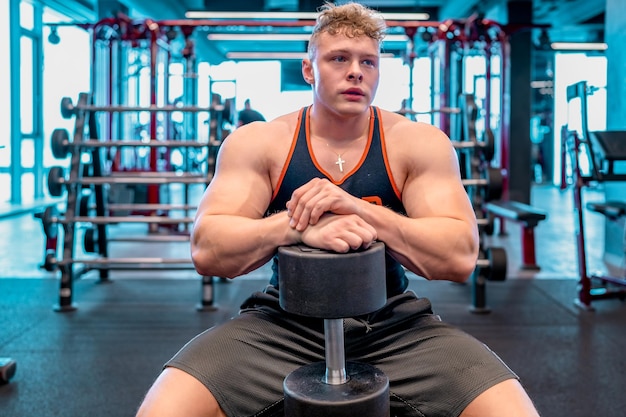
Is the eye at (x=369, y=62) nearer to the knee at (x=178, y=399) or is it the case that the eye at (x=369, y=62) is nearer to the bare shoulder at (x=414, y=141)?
the bare shoulder at (x=414, y=141)

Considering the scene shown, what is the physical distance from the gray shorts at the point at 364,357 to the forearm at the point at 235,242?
134 mm

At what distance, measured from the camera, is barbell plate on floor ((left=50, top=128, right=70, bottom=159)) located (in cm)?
331

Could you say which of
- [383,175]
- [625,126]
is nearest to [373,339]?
[383,175]

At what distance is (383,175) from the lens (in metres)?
1.42

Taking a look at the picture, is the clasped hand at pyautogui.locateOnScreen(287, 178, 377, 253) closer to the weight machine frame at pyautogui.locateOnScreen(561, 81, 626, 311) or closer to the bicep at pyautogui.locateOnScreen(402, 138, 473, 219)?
Result: the bicep at pyautogui.locateOnScreen(402, 138, 473, 219)

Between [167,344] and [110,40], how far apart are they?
3.31 m

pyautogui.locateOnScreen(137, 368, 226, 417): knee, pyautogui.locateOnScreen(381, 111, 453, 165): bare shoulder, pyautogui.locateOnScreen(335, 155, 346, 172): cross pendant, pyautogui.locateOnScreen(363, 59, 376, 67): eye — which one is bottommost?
pyautogui.locateOnScreen(137, 368, 226, 417): knee

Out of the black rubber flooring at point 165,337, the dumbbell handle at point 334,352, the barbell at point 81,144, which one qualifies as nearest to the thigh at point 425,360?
the dumbbell handle at point 334,352

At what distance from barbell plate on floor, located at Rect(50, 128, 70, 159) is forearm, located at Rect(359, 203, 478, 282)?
99.1 inches

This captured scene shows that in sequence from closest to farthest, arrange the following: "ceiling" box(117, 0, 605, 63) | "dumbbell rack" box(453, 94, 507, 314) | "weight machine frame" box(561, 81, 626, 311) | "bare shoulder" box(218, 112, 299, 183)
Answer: "bare shoulder" box(218, 112, 299, 183) < "dumbbell rack" box(453, 94, 507, 314) < "weight machine frame" box(561, 81, 626, 311) < "ceiling" box(117, 0, 605, 63)

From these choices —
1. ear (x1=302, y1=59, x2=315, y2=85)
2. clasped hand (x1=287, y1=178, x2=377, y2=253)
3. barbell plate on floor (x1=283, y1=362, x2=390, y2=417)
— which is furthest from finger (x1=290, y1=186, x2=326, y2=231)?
ear (x1=302, y1=59, x2=315, y2=85)

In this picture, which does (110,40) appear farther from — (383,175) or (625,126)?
(383,175)

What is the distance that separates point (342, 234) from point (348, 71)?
1.57ft

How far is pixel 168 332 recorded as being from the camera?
2.90 m
